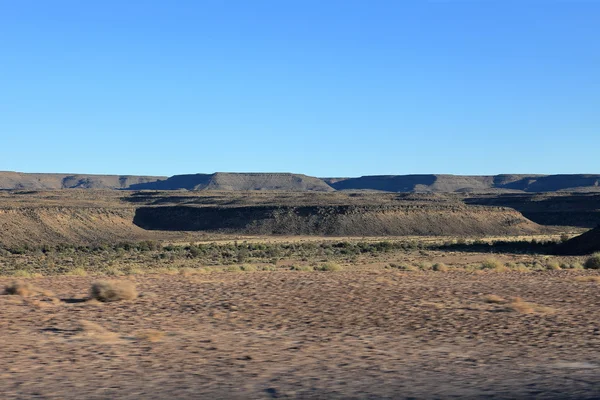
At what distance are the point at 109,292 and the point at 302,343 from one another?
742 cm

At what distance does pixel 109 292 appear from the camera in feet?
63.8

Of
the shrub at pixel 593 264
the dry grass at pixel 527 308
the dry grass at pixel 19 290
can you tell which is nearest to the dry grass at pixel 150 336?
the dry grass at pixel 19 290

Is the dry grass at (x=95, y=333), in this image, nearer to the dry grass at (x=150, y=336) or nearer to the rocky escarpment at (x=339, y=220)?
the dry grass at (x=150, y=336)

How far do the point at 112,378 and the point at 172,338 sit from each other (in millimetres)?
3390

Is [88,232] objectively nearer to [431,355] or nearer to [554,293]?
[554,293]

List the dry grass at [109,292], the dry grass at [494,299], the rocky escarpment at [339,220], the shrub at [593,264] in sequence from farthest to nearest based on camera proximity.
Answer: the rocky escarpment at [339,220] < the shrub at [593,264] < the dry grass at [494,299] < the dry grass at [109,292]

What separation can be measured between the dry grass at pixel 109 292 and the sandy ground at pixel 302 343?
0.50 meters

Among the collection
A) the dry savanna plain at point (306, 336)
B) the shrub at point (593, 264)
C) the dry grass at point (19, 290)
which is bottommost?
the shrub at point (593, 264)

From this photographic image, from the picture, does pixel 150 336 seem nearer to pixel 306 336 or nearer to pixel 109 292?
pixel 306 336

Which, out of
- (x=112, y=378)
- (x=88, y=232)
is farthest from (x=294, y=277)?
(x=88, y=232)

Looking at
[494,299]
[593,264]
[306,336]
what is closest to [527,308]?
[494,299]

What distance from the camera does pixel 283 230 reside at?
3743 inches

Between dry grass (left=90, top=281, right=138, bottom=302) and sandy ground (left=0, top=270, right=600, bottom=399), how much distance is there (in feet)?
1.65

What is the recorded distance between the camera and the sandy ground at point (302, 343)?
34.4 feet
